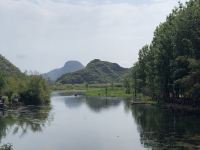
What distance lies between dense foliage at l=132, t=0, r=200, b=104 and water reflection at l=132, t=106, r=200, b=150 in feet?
17.4

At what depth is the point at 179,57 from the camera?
68.4m

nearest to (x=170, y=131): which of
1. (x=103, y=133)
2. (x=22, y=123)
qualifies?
(x=103, y=133)

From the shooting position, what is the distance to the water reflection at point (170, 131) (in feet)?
126

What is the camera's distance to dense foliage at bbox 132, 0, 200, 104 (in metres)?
63.9

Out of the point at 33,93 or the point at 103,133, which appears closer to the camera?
the point at 103,133

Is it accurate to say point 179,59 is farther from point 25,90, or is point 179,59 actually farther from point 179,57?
point 25,90

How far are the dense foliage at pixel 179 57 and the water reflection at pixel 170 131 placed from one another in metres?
5.29

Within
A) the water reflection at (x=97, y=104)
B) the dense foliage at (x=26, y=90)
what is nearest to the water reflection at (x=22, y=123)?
the dense foliage at (x=26, y=90)

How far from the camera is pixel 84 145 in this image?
130 feet

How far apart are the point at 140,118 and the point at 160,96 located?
90.3 ft

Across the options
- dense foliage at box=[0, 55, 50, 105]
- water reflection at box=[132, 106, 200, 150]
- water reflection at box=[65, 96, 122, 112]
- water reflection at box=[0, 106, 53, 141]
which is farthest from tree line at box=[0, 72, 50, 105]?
water reflection at box=[132, 106, 200, 150]

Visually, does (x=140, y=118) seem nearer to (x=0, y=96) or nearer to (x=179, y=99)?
(x=179, y=99)

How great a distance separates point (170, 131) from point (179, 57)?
23365mm

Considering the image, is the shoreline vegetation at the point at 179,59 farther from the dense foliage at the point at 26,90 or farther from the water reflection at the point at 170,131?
the dense foliage at the point at 26,90
